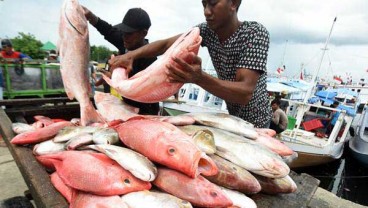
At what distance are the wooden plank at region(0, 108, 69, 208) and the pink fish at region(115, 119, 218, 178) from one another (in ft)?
1.48

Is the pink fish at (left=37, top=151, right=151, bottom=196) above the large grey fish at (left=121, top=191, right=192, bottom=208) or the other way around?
above

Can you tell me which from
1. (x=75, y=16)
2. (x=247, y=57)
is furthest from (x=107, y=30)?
(x=247, y=57)

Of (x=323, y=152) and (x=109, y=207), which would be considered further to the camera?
(x=323, y=152)

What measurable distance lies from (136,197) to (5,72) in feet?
30.6

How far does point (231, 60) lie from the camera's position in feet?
7.57

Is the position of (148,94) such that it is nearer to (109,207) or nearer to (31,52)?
(109,207)

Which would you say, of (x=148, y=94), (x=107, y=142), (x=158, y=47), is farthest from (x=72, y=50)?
(x=107, y=142)

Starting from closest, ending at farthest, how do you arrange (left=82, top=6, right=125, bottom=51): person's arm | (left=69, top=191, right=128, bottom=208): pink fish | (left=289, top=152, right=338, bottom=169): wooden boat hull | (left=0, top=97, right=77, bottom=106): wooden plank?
(left=69, top=191, right=128, bottom=208): pink fish < (left=0, top=97, right=77, bottom=106): wooden plank < (left=82, top=6, right=125, bottom=51): person's arm < (left=289, top=152, right=338, bottom=169): wooden boat hull

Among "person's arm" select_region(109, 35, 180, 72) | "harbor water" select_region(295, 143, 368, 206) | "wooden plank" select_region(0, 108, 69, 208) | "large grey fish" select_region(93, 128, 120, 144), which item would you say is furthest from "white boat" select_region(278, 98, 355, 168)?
"wooden plank" select_region(0, 108, 69, 208)

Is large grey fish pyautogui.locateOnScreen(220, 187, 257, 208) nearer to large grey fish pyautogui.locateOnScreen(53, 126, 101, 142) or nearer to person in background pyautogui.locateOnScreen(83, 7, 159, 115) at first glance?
large grey fish pyautogui.locateOnScreen(53, 126, 101, 142)

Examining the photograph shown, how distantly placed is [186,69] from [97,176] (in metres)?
0.74

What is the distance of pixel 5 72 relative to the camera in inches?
330

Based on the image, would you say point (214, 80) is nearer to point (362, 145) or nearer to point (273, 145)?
point (273, 145)

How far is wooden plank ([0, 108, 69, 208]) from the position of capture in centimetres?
126
